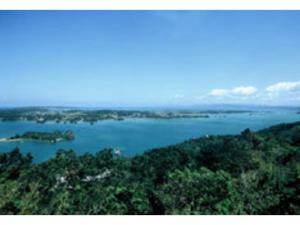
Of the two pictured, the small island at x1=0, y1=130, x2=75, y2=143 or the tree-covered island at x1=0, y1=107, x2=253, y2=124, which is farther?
the tree-covered island at x1=0, y1=107, x2=253, y2=124

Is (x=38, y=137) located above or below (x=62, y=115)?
below

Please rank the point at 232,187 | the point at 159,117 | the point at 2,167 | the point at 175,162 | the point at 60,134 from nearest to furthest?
the point at 232,187
the point at 2,167
the point at 175,162
the point at 60,134
the point at 159,117

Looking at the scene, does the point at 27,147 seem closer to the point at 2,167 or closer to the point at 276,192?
the point at 2,167

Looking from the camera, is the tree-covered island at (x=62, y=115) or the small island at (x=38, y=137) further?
the tree-covered island at (x=62, y=115)

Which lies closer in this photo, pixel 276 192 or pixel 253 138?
pixel 276 192

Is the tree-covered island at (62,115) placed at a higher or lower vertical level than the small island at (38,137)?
higher

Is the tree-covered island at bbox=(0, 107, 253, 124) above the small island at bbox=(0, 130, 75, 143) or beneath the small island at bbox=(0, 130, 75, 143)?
above

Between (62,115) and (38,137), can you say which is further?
(62,115)
